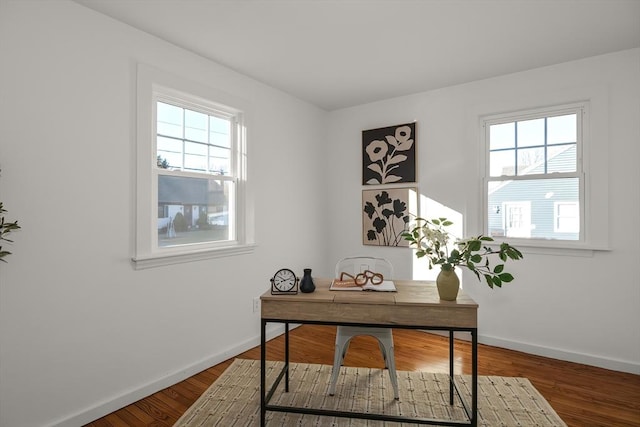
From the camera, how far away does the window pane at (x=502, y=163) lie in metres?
3.40

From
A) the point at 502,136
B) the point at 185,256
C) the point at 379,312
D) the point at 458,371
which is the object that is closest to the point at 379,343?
the point at 379,312

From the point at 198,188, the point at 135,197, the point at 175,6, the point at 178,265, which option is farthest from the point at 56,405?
the point at 175,6

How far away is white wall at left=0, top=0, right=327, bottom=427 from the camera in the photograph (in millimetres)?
1921

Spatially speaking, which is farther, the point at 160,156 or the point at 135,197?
the point at 160,156

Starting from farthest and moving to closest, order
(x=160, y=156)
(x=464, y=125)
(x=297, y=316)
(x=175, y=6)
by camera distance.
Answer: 1. (x=464, y=125)
2. (x=160, y=156)
3. (x=175, y=6)
4. (x=297, y=316)

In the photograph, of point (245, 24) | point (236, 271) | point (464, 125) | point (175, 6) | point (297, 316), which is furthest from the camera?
point (464, 125)

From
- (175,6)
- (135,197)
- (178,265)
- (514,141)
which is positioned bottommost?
(178,265)

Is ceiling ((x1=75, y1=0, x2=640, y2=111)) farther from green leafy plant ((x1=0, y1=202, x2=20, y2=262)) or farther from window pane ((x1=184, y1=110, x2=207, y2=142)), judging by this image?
green leafy plant ((x1=0, y1=202, x2=20, y2=262))

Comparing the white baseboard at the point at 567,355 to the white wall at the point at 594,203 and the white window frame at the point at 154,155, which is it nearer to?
the white wall at the point at 594,203

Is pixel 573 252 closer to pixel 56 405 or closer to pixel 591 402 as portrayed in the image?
pixel 591 402

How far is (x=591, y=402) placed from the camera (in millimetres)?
2400

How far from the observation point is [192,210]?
2.97 meters

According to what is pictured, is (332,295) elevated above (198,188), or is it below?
below

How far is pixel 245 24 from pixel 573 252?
3325 millimetres
